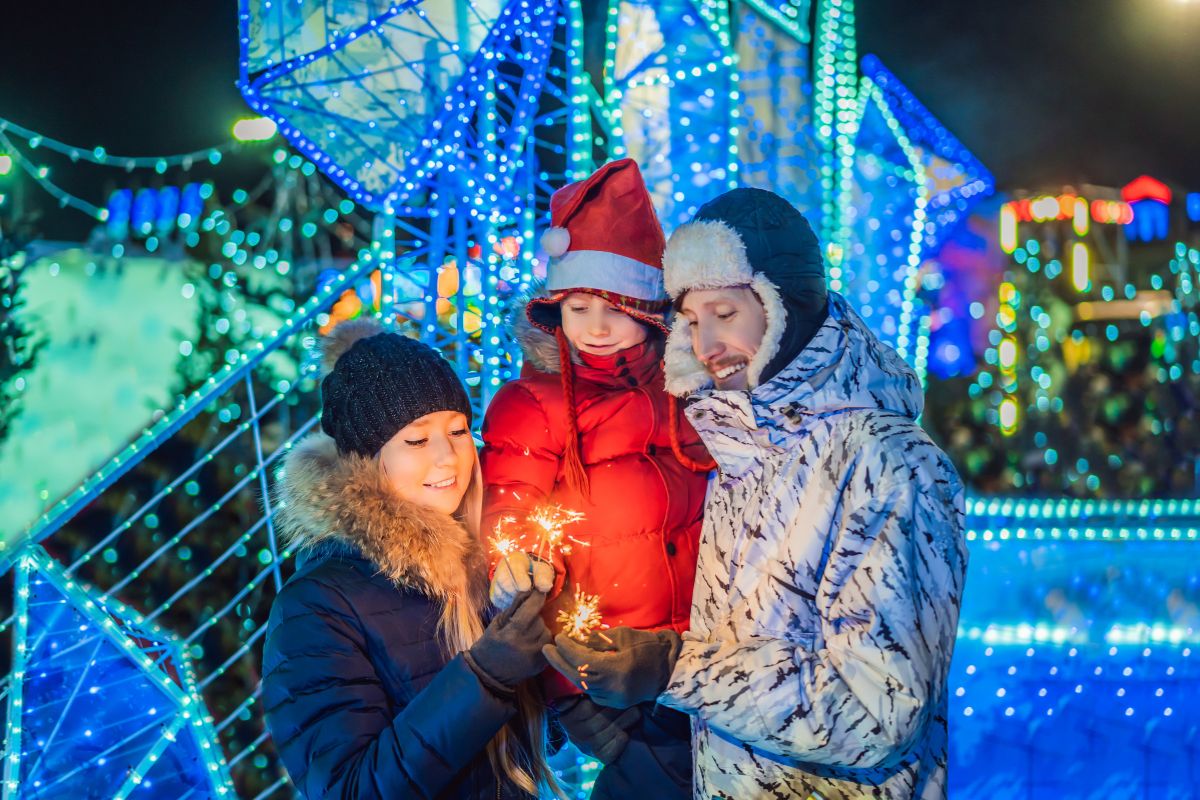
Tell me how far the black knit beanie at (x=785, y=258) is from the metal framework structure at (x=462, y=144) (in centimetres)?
140

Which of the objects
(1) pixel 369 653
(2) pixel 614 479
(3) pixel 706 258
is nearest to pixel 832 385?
(3) pixel 706 258

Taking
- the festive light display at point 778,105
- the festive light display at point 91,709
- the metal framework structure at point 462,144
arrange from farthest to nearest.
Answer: the festive light display at point 778,105
the metal framework structure at point 462,144
the festive light display at point 91,709

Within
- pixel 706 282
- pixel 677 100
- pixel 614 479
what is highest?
pixel 677 100

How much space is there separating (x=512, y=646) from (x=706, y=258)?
0.86 metres

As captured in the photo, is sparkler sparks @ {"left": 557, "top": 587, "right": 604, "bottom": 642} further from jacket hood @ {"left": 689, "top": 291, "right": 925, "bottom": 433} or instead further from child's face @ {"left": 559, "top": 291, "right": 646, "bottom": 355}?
child's face @ {"left": 559, "top": 291, "right": 646, "bottom": 355}

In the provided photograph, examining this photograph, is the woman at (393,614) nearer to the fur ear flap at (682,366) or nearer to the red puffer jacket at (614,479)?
the red puffer jacket at (614,479)

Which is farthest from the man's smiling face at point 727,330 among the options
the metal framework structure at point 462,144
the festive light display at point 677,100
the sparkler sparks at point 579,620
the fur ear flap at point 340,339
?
the festive light display at point 677,100

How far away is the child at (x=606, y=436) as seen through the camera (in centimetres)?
224

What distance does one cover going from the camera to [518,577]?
5.54 feet

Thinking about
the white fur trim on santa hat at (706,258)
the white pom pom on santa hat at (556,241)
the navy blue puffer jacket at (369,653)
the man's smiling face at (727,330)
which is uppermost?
the white pom pom on santa hat at (556,241)

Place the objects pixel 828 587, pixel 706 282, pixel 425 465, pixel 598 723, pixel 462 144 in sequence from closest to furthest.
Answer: pixel 828 587
pixel 706 282
pixel 425 465
pixel 598 723
pixel 462 144

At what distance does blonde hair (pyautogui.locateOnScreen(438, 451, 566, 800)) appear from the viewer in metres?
1.94

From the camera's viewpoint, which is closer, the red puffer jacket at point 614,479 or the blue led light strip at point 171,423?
the red puffer jacket at point 614,479

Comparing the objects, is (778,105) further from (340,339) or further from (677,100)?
(340,339)
